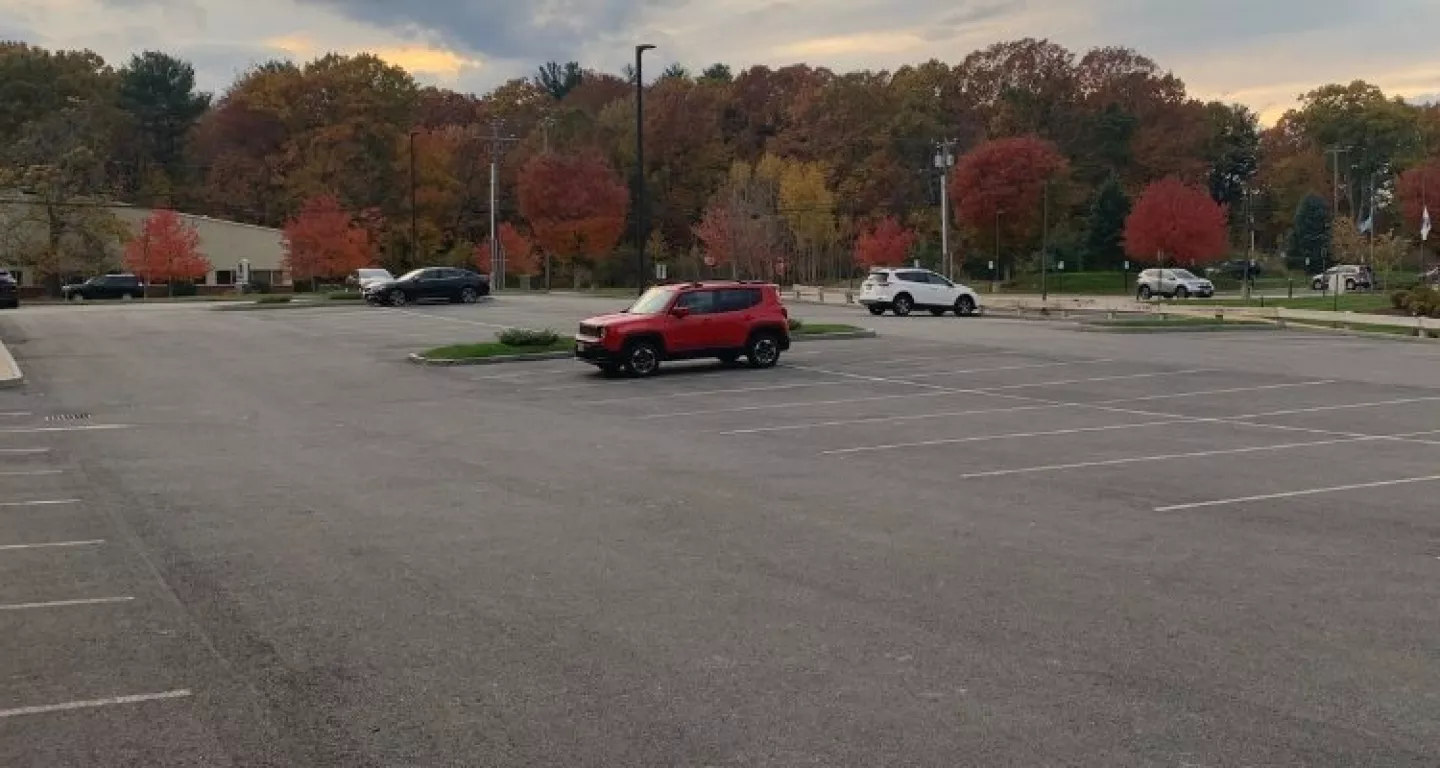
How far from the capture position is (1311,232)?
95.3 metres

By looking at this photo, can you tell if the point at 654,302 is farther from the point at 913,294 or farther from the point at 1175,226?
the point at 1175,226

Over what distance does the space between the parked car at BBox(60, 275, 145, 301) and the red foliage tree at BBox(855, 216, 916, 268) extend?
40488mm

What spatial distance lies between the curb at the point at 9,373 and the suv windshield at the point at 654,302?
11.2m

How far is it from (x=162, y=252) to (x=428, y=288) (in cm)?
2770

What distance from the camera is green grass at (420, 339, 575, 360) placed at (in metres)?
27.2

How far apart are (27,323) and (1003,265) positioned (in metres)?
60.9

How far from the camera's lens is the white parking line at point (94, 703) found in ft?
19.9

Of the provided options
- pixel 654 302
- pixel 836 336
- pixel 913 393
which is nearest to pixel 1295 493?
pixel 913 393

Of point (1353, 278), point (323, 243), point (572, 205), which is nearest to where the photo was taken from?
point (1353, 278)

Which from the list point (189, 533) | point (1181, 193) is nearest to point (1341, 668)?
point (189, 533)

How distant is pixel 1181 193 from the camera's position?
224 feet

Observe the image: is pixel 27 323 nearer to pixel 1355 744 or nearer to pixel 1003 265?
pixel 1355 744

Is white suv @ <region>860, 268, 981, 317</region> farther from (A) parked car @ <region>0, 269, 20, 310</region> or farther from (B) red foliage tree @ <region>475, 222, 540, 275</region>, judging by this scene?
(B) red foliage tree @ <region>475, 222, 540, 275</region>

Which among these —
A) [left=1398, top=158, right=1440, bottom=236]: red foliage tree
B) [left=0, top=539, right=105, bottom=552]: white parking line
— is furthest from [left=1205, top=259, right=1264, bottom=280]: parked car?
[left=0, top=539, right=105, bottom=552]: white parking line
